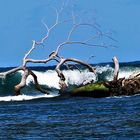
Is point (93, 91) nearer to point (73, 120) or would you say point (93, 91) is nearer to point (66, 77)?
point (73, 120)

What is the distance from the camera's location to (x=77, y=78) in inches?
2105

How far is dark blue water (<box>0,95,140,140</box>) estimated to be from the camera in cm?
1812

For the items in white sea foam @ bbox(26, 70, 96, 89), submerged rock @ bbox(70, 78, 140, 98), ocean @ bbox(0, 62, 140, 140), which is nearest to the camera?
ocean @ bbox(0, 62, 140, 140)

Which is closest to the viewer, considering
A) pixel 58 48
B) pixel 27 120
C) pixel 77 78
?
pixel 27 120

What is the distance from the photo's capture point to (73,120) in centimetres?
2227

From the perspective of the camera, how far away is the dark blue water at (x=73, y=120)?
18.1 m

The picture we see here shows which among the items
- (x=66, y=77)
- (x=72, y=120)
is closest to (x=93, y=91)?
(x=72, y=120)

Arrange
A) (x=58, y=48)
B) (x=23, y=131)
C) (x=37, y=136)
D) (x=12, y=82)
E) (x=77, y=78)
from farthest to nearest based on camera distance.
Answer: (x=12, y=82) → (x=77, y=78) → (x=58, y=48) → (x=23, y=131) → (x=37, y=136)

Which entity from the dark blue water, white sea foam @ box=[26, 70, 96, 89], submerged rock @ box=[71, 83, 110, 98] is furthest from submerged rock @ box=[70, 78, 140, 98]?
white sea foam @ box=[26, 70, 96, 89]

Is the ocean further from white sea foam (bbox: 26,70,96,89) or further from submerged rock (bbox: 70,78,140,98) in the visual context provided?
white sea foam (bbox: 26,70,96,89)

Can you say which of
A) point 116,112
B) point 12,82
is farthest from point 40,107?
point 12,82

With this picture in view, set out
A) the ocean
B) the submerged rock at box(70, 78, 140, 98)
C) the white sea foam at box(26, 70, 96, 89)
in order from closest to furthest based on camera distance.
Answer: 1. the ocean
2. the submerged rock at box(70, 78, 140, 98)
3. the white sea foam at box(26, 70, 96, 89)

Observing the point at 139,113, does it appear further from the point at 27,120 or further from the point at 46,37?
the point at 46,37

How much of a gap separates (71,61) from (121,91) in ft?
17.3
